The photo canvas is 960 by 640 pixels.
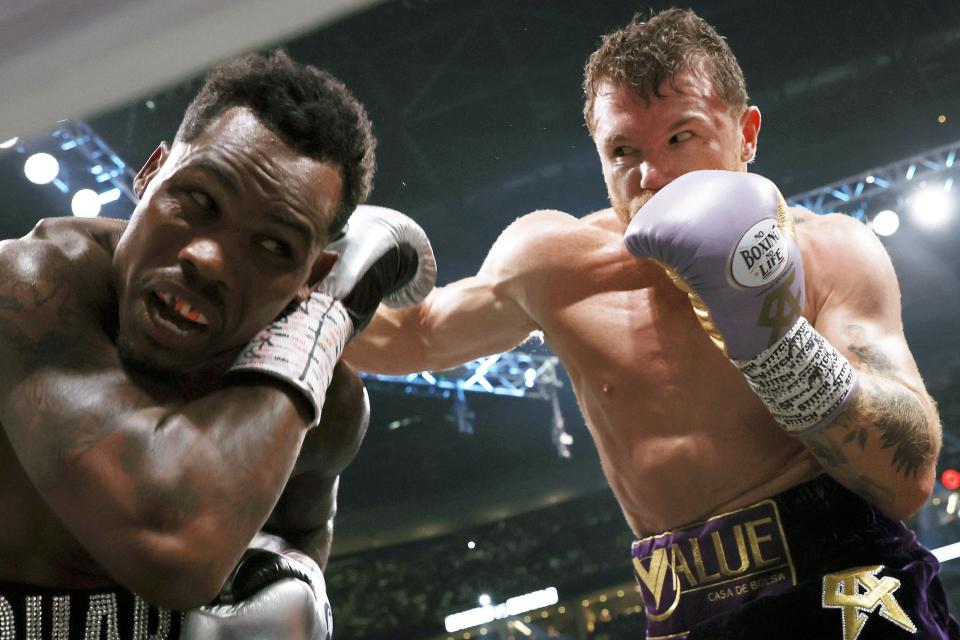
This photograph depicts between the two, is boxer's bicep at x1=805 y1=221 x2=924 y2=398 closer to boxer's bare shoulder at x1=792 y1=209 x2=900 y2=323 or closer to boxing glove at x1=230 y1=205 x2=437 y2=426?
boxer's bare shoulder at x1=792 y1=209 x2=900 y2=323

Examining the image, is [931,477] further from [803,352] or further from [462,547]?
[462,547]

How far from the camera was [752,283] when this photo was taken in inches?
58.4

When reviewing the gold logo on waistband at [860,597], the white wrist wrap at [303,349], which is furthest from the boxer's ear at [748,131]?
the white wrist wrap at [303,349]

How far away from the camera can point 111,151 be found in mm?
5617

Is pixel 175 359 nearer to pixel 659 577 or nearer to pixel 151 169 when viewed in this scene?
pixel 151 169

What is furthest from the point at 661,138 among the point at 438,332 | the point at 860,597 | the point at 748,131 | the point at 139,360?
the point at 139,360

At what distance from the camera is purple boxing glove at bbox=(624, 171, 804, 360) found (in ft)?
4.88

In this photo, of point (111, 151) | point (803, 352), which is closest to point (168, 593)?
point (803, 352)

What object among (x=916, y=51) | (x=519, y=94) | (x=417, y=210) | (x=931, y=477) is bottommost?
(x=931, y=477)

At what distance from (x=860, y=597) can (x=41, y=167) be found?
5213mm

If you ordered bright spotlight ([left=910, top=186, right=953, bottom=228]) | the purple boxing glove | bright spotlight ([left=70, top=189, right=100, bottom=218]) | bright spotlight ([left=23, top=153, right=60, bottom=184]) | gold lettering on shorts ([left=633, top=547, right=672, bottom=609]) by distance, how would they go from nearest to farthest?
the purple boxing glove → gold lettering on shorts ([left=633, top=547, right=672, bottom=609]) → bright spotlight ([left=23, top=153, right=60, bottom=184]) → bright spotlight ([left=70, top=189, right=100, bottom=218]) → bright spotlight ([left=910, top=186, right=953, bottom=228])

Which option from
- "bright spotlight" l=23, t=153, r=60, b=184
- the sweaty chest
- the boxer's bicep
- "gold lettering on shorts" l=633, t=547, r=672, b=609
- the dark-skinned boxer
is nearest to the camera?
the dark-skinned boxer

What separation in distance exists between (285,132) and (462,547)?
994 cm

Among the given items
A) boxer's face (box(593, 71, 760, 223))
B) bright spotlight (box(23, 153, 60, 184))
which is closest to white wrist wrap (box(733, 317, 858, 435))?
boxer's face (box(593, 71, 760, 223))
